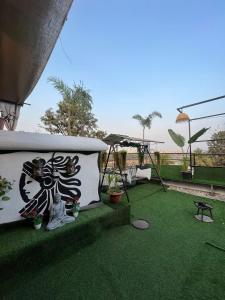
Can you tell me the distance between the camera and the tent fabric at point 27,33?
1346 millimetres

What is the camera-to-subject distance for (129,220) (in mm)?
3463

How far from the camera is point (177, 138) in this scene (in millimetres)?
7594

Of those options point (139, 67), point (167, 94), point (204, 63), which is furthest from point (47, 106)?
point (204, 63)

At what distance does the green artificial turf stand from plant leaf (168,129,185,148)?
186 inches

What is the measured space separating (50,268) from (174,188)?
5.39m

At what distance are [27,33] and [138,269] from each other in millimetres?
3299

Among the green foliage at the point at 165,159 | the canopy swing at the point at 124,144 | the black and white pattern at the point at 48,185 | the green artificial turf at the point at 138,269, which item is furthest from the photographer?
the green foliage at the point at 165,159

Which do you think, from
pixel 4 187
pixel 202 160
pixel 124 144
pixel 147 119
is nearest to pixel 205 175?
pixel 202 160

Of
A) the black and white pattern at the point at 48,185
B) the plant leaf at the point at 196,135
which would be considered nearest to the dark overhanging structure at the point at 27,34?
the black and white pattern at the point at 48,185

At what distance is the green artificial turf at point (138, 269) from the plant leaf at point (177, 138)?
186 inches

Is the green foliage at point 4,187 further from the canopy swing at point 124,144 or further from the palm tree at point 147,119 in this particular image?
the palm tree at point 147,119

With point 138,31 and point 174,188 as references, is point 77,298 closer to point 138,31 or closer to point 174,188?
point 174,188

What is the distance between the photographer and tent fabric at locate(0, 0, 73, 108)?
1.35 meters

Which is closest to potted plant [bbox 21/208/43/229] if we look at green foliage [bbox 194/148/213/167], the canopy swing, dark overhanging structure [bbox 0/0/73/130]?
the canopy swing
